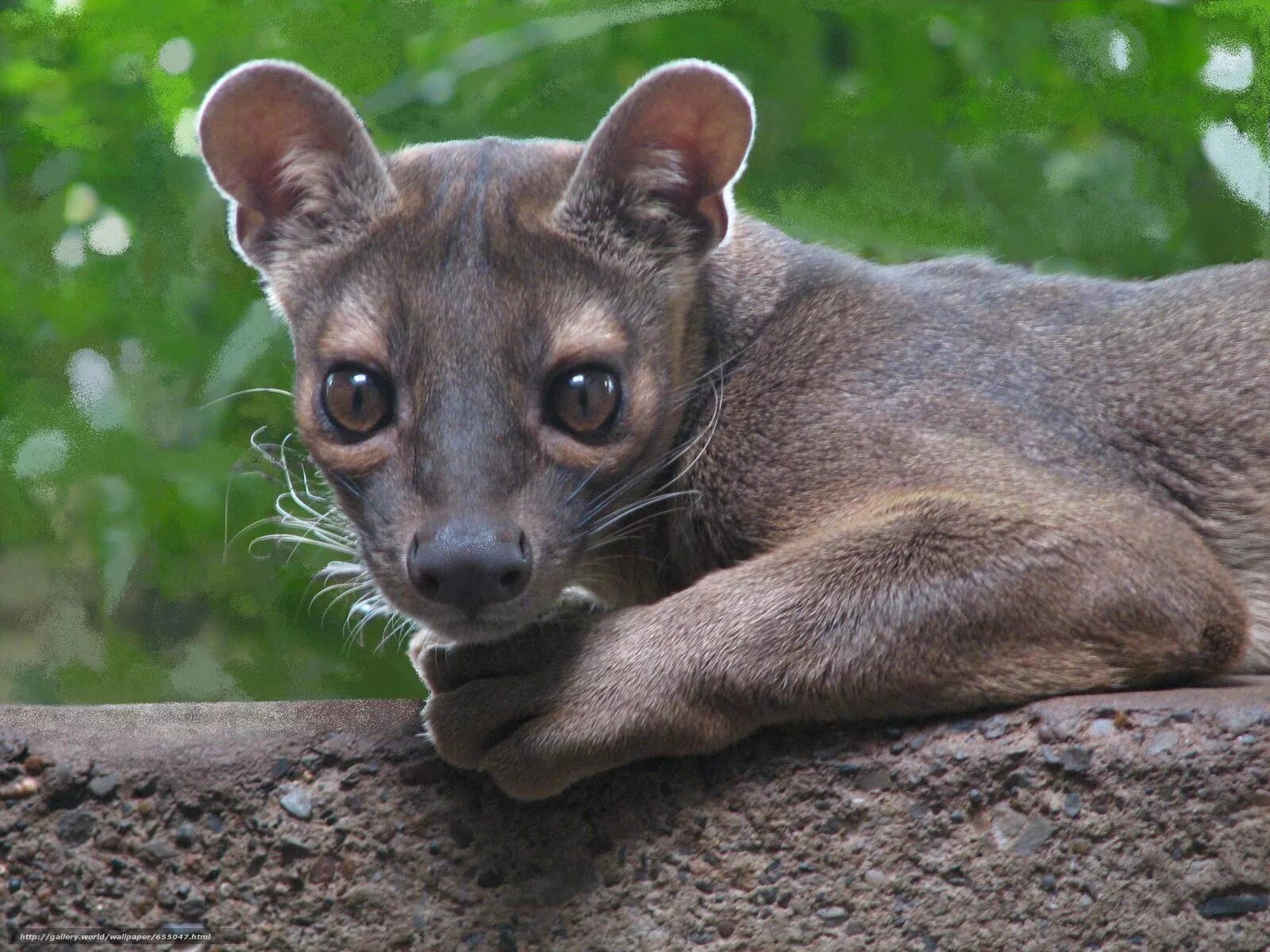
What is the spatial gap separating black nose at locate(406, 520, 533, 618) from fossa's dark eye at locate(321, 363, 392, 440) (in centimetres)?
32

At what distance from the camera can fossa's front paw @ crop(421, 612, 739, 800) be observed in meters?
2.20

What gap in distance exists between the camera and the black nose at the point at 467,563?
6.98 feet

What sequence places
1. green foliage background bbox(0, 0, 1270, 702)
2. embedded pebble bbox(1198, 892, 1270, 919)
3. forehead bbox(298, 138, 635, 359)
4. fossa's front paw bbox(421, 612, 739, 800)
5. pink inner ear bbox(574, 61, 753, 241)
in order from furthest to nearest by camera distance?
green foliage background bbox(0, 0, 1270, 702) < pink inner ear bbox(574, 61, 753, 241) < forehead bbox(298, 138, 635, 359) < fossa's front paw bbox(421, 612, 739, 800) < embedded pebble bbox(1198, 892, 1270, 919)

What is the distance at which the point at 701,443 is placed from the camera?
105 inches

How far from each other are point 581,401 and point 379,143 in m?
1.51

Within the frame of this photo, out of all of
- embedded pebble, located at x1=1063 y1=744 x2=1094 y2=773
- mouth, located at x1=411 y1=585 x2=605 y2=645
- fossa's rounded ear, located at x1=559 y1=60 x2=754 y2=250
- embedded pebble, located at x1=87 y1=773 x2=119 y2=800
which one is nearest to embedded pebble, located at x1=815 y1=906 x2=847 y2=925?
embedded pebble, located at x1=1063 y1=744 x2=1094 y2=773

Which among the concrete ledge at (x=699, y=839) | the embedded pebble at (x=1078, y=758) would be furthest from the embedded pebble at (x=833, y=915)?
the embedded pebble at (x=1078, y=758)

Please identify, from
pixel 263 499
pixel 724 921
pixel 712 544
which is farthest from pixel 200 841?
pixel 263 499

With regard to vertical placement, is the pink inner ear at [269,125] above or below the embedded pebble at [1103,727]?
above

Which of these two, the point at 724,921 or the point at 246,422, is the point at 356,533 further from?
the point at 246,422

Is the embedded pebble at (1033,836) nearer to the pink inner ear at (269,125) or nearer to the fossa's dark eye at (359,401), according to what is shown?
the fossa's dark eye at (359,401)

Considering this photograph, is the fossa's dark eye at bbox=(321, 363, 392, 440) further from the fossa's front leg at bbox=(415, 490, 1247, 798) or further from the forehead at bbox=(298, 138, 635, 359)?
the fossa's front leg at bbox=(415, 490, 1247, 798)

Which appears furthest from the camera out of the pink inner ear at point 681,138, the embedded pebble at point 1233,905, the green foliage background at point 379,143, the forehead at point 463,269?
the green foliage background at point 379,143

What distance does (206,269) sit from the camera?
148 inches
